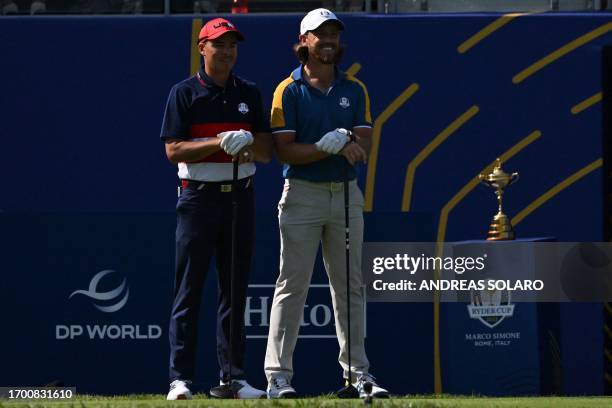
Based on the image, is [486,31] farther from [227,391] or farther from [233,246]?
[227,391]

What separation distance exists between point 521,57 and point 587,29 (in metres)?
0.42

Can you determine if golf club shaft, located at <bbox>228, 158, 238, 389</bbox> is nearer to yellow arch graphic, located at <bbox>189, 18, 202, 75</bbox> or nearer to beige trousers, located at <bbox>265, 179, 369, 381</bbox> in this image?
beige trousers, located at <bbox>265, 179, 369, 381</bbox>

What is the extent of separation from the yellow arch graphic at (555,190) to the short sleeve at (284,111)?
2.06m

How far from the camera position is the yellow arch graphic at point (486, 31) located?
26.3ft

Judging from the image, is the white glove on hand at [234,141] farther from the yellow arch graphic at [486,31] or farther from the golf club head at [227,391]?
the yellow arch graphic at [486,31]

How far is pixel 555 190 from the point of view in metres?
8.06

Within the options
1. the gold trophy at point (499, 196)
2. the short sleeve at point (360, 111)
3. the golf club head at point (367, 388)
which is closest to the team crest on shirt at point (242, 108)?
the short sleeve at point (360, 111)

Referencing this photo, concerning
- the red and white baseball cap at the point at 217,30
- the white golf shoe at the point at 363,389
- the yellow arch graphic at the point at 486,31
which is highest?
the yellow arch graphic at the point at 486,31

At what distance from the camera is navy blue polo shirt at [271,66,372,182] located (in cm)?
649

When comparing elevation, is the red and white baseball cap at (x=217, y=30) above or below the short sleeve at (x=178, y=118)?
above

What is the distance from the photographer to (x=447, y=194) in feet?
26.4

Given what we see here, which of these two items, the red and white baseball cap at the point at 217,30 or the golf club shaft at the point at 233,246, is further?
the red and white baseball cap at the point at 217,30

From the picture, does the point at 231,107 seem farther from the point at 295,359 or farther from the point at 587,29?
the point at 587,29

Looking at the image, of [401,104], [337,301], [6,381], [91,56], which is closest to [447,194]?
[401,104]
